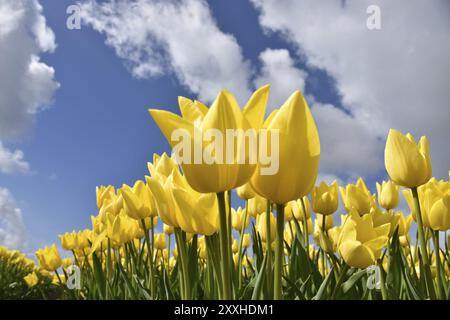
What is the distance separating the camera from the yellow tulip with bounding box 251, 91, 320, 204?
97 cm

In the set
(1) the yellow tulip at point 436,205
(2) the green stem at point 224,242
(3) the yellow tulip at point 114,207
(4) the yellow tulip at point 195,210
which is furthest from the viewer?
(3) the yellow tulip at point 114,207

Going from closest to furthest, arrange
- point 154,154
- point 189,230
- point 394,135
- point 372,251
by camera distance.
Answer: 1. point 189,230
2. point 372,251
3. point 394,135
4. point 154,154

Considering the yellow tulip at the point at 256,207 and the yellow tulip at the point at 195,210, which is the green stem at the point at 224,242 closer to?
the yellow tulip at the point at 195,210

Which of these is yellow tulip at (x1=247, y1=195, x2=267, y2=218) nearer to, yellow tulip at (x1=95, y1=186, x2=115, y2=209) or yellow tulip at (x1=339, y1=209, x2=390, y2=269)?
yellow tulip at (x1=95, y1=186, x2=115, y2=209)

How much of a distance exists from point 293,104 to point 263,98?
10cm

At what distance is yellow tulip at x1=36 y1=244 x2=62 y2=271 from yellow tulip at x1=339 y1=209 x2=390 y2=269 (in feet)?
11.8

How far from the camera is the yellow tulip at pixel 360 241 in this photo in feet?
4.54

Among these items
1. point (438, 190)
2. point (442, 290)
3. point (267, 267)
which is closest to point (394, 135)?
point (438, 190)

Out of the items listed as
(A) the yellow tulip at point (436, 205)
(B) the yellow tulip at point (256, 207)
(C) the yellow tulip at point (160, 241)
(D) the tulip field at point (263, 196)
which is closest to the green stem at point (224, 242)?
(D) the tulip field at point (263, 196)

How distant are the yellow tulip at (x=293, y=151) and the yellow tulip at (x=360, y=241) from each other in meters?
0.49

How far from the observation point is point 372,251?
1.46 m

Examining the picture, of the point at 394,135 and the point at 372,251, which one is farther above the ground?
the point at 394,135
